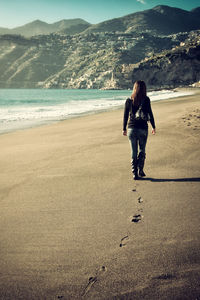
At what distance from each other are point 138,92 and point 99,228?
9.12 ft

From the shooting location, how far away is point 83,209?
11.4ft

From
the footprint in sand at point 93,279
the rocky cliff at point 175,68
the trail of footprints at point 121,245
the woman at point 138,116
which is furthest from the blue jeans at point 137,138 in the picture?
the rocky cliff at point 175,68

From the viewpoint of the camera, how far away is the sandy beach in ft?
6.73

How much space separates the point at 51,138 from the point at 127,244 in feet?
22.5

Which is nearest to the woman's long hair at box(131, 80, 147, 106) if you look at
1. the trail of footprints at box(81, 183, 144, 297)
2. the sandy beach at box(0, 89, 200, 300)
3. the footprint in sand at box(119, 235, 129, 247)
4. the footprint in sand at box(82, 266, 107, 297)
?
the sandy beach at box(0, 89, 200, 300)

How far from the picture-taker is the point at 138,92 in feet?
14.8

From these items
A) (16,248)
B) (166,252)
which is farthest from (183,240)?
(16,248)

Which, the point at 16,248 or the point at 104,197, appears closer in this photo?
the point at 16,248

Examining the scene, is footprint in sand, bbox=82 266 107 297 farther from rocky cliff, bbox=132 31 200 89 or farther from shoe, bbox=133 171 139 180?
rocky cliff, bbox=132 31 200 89

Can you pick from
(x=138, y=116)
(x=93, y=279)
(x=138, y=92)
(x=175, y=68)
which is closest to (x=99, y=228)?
(x=93, y=279)

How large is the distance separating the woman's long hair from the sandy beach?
1.55 metres

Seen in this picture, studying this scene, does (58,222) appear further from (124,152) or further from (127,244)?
(124,152)

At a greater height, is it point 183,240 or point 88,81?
point 88,81

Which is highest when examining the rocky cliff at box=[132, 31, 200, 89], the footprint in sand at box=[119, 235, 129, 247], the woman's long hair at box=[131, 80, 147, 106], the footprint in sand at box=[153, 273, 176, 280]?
the rocky cliff at box=[132, 31, 200, 89]
